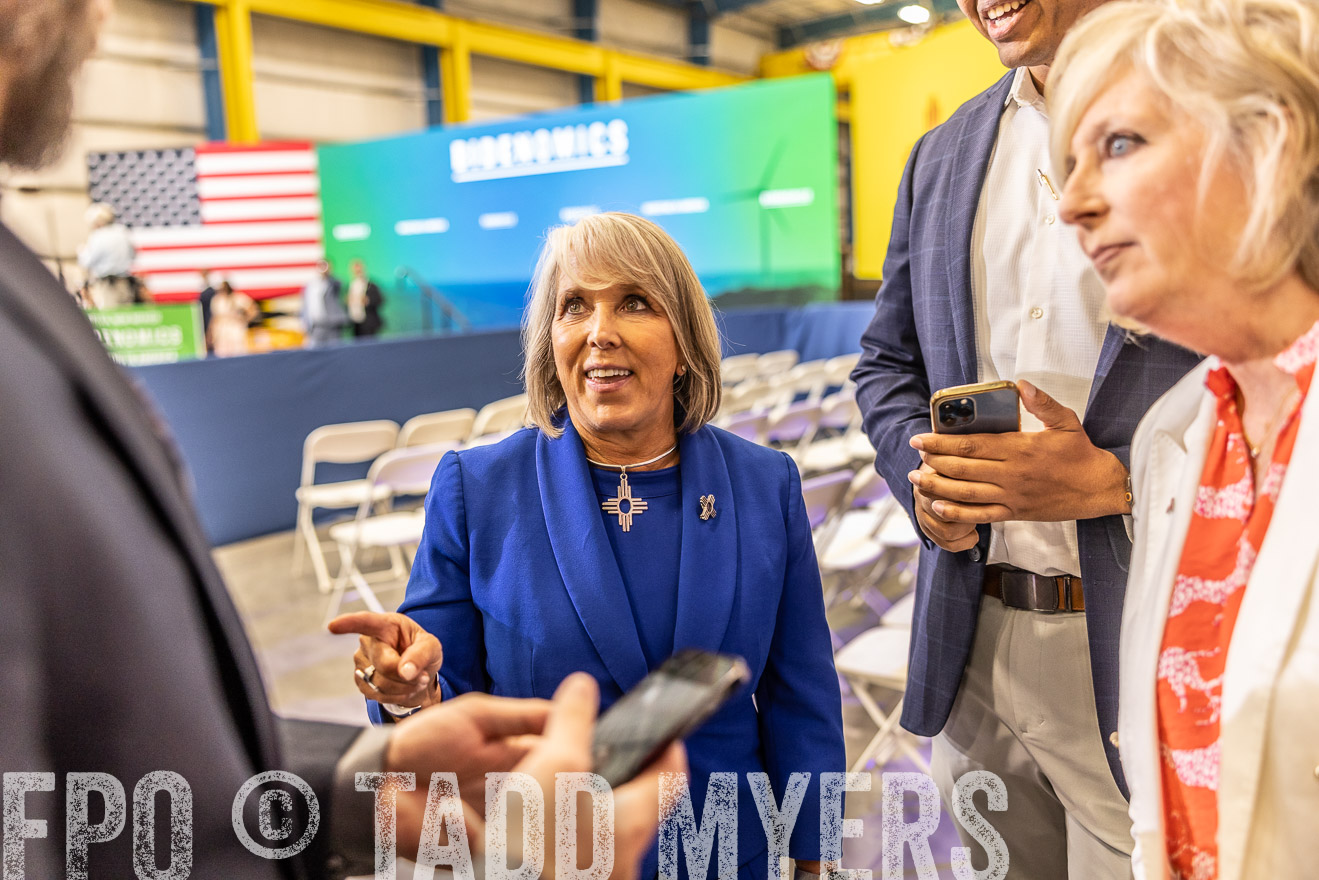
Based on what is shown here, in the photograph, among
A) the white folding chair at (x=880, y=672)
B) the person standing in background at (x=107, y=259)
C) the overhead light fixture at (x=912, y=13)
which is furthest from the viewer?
the person standing in background at (x=107, y=259)

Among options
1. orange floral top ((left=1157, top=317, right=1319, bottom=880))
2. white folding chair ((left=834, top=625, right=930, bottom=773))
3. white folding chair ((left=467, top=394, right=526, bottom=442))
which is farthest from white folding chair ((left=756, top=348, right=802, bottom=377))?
orange floral top ((left=1157, top=317, right=1319, bottom=880))

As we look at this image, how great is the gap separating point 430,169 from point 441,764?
12420 mm

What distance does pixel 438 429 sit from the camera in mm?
5328

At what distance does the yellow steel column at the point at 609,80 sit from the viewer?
49.9ft

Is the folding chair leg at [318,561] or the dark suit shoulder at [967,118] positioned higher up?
the dark suit shoulder at [967,118]

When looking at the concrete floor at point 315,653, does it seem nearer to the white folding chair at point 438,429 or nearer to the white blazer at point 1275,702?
the white folding chair at point 438,429

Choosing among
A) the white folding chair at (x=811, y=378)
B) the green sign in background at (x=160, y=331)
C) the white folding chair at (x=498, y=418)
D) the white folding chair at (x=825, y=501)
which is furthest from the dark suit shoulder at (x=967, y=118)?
the green sign in background at (x=160, y=331)

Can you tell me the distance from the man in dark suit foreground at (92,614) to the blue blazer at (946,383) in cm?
100

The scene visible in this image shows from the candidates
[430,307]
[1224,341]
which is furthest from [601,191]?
[1224,341]

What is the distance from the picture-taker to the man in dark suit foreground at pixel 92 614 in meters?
0.47

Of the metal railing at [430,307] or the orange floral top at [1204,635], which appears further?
the metal railing at [430,307]

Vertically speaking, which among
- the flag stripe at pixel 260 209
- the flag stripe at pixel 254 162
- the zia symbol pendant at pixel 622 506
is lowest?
the zia symbol pendant at pixel 622 506

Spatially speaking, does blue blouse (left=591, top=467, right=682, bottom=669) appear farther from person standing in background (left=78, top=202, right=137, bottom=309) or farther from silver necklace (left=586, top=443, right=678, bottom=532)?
person standing in background (left=78, top=202, right=137, bottom=309)

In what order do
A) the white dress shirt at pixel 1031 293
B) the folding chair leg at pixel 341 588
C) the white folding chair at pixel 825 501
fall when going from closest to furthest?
the white dress shirt at pixel 1031 293
the white folding chair at pixel 825 501
the folding chair leg at pixel 341 588
